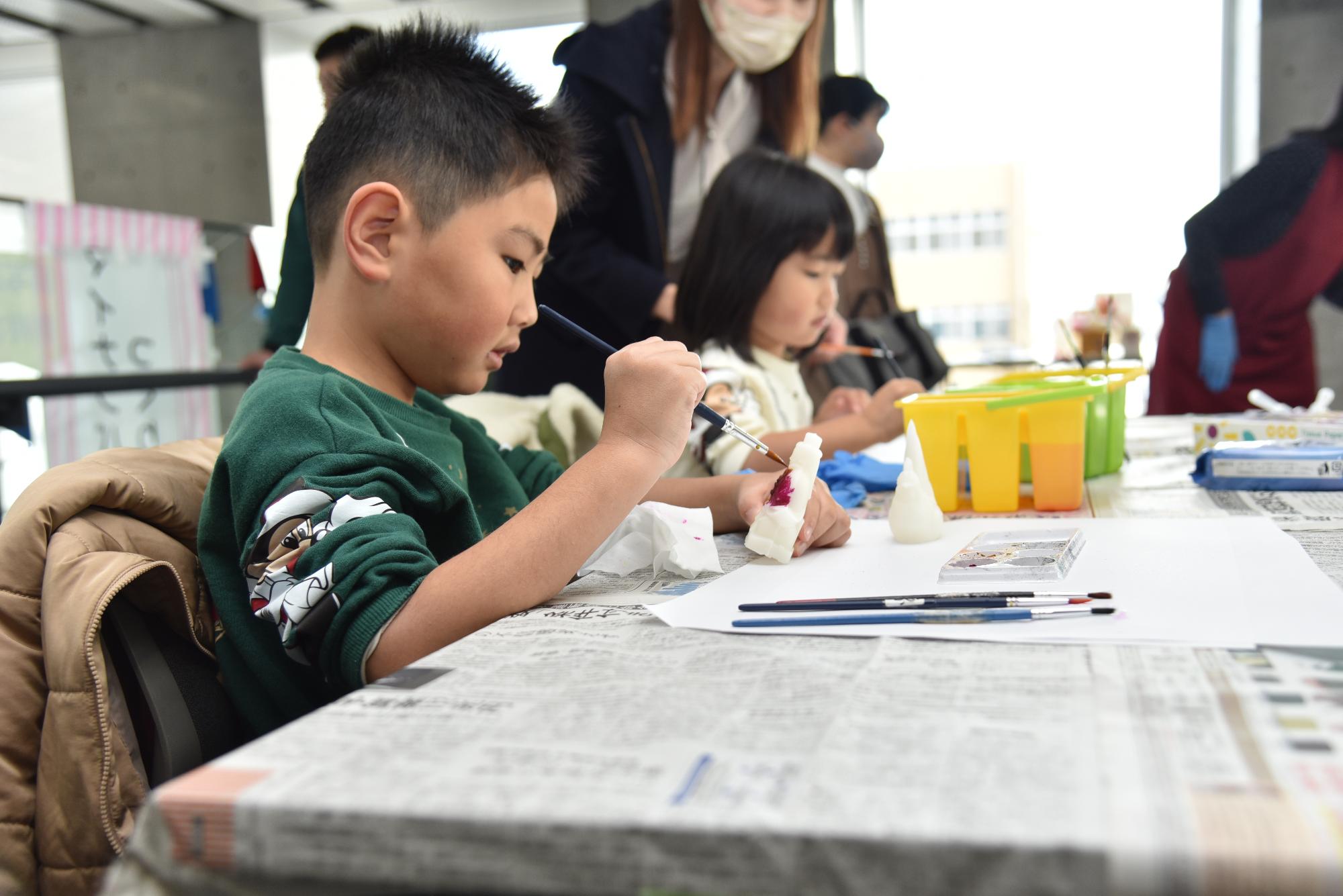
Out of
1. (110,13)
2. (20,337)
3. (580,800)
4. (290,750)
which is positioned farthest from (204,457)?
Answer: (110,13)

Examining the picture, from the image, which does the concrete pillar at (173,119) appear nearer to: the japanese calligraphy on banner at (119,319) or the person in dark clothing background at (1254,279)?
the japanese calligraphy on banner at (119,319)

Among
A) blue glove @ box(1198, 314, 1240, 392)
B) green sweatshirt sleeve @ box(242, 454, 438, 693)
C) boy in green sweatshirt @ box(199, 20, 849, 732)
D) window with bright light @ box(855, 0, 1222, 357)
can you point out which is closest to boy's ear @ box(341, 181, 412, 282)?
boy in green sweatshirt @ box(199, 20, 849, 732)

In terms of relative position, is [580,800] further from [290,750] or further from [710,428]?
[710,428]

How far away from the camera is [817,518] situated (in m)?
0.89

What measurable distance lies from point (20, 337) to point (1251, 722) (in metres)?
3.79

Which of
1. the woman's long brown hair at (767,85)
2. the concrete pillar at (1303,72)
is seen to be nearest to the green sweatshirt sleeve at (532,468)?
the woman's long brown hair at (767,85)

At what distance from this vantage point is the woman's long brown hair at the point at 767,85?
2.16 metres

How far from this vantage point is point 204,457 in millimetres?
985

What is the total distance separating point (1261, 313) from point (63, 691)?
3571 millimetres

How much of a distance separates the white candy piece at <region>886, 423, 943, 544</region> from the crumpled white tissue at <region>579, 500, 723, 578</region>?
167 mm

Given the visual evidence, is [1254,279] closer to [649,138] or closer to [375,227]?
[649,138]

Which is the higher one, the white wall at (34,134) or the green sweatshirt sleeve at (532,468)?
the white wall at (34,134)

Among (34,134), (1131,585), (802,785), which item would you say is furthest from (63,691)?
(34,134)

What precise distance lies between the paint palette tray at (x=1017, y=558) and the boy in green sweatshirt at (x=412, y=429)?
15 centimetres
